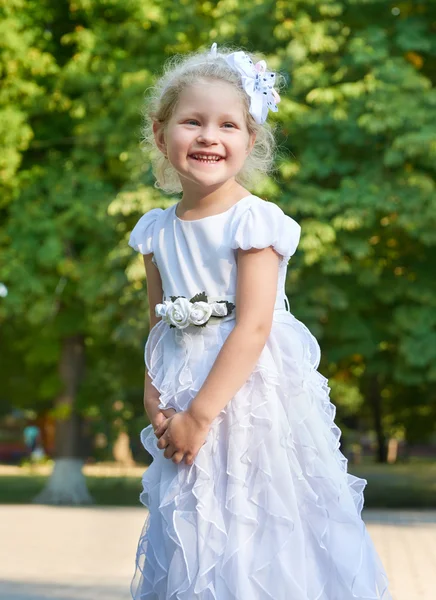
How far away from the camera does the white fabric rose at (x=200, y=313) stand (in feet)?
12.2

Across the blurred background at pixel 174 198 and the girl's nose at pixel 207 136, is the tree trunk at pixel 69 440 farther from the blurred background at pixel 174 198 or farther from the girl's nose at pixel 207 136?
the girl's nose at pixel 207 136

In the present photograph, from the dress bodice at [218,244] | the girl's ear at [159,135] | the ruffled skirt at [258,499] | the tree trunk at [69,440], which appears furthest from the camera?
the tree trunk at [69,440]

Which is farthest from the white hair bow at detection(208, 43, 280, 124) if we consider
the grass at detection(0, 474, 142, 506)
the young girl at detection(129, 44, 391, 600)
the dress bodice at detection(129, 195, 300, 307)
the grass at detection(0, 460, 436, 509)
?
the grass at detection(0, 474, 142, 506)

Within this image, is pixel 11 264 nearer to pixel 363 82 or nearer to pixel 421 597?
pixel 363 82

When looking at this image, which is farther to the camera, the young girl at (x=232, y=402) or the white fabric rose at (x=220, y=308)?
the white fabric rose at (x=220, y=308)

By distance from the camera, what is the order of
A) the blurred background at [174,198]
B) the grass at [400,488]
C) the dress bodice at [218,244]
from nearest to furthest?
the dress bodice at [218,244]
the blurred background at [174,198]
the grass at [400,488]

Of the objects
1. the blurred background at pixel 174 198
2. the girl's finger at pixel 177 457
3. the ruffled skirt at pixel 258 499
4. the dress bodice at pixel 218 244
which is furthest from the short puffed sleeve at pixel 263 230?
the blurred background at pixel 174 198

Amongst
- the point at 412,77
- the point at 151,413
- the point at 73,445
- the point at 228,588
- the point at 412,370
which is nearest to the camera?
the point at 228,588

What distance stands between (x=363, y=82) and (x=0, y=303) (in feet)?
23.4

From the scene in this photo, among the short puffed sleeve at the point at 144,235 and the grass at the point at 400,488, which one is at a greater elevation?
the short puffed sleeve at the point at 144,235

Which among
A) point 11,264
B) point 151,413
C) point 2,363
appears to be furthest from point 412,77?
point 2,363

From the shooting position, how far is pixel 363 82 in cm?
1741

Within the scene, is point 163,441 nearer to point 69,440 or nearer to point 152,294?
point 152,294

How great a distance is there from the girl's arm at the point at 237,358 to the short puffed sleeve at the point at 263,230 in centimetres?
4
